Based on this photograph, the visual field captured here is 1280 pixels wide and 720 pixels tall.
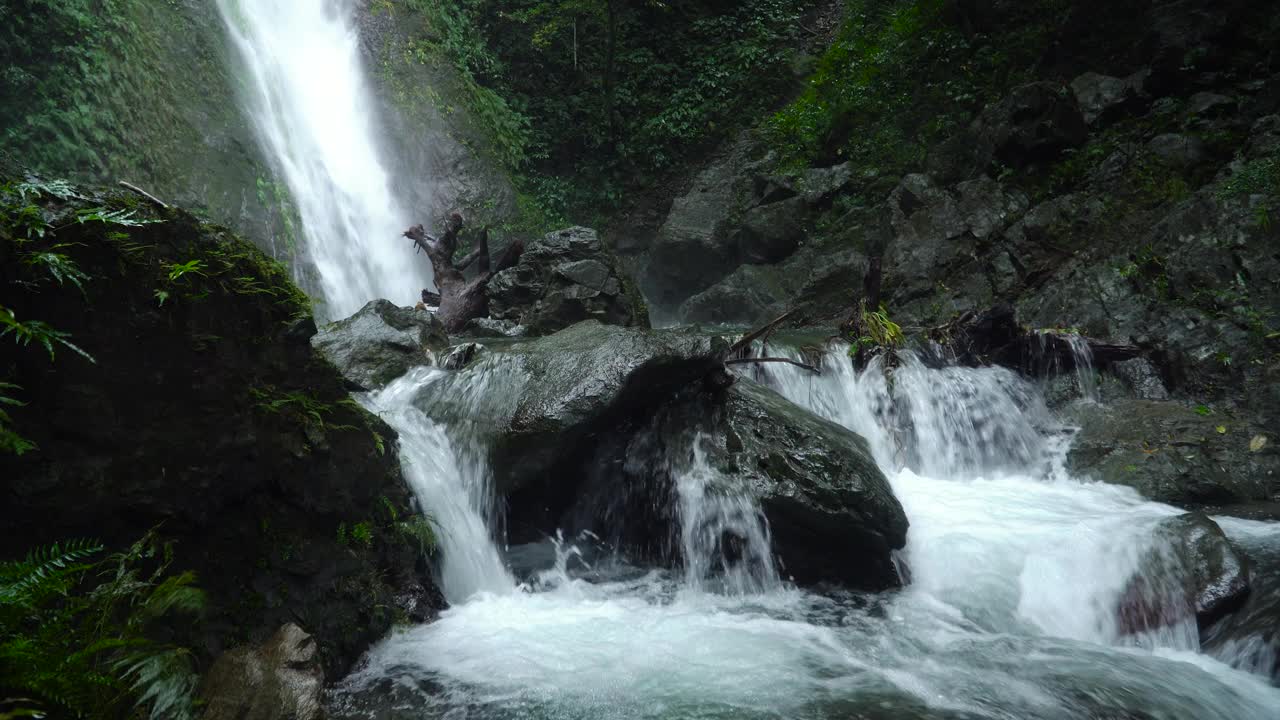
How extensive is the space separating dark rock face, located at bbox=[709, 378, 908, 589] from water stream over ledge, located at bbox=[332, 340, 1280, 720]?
0.18 meters

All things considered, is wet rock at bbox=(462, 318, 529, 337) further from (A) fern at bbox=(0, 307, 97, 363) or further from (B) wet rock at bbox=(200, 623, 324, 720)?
(A) fern at bbox=(0, 307, 97, 363)

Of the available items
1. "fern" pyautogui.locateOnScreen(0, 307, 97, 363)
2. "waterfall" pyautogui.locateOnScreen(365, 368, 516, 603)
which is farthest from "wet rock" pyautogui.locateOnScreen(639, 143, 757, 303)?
"fern" pyautogui.locateOnScreen(0, 307, 97, 363)

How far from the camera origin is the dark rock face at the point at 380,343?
6246 mm

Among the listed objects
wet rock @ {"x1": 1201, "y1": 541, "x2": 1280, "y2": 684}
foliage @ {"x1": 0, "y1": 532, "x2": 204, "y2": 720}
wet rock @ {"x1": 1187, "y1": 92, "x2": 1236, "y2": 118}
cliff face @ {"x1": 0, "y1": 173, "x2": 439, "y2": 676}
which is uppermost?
wet rock @ {"x1": 1187, "y1": 92, "x2": 1236, "y2": 118}

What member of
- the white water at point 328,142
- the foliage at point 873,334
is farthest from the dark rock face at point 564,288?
the foliage at point 873,334

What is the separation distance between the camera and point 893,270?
10922 millimetres

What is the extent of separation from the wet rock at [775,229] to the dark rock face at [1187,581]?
9.51 m

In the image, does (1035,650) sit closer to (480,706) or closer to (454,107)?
(480,706)

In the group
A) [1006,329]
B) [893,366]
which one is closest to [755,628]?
[893,366]

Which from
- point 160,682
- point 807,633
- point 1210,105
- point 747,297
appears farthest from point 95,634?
point 1210,105

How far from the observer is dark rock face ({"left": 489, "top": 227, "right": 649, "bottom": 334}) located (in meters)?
9.71

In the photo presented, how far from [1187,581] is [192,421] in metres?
5.54

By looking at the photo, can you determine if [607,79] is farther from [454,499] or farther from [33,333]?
[33,333]

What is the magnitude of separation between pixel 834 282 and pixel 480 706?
33.8 ft
